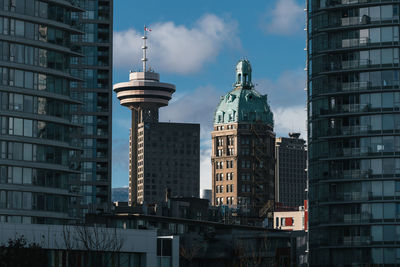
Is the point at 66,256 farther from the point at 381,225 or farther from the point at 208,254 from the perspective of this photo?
the point at 208,254

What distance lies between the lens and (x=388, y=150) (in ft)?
490

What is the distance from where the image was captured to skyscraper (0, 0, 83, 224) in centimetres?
14212

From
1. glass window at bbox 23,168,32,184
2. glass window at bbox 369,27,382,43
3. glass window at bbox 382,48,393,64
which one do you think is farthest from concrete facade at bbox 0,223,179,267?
glass window at bbox 369,27,382,43

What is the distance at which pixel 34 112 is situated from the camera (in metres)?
146

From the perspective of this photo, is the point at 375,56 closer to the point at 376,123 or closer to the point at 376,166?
the point at 376,123

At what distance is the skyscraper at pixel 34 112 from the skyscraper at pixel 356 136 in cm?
3594

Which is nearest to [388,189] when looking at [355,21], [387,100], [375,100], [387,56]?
[387,100]

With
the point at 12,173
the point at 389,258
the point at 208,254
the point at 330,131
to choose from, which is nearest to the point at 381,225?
the point at 389,258

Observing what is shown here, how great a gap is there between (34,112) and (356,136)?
147ft

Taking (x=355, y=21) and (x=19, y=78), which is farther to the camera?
(x=355, y=21)

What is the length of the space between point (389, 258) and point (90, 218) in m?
62.5

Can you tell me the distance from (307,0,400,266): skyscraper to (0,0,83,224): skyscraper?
35.9 meters

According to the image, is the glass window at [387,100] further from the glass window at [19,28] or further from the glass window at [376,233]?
the glass window at [19,28]

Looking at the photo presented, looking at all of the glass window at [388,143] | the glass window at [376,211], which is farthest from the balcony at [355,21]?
the glass window at [376,211]
